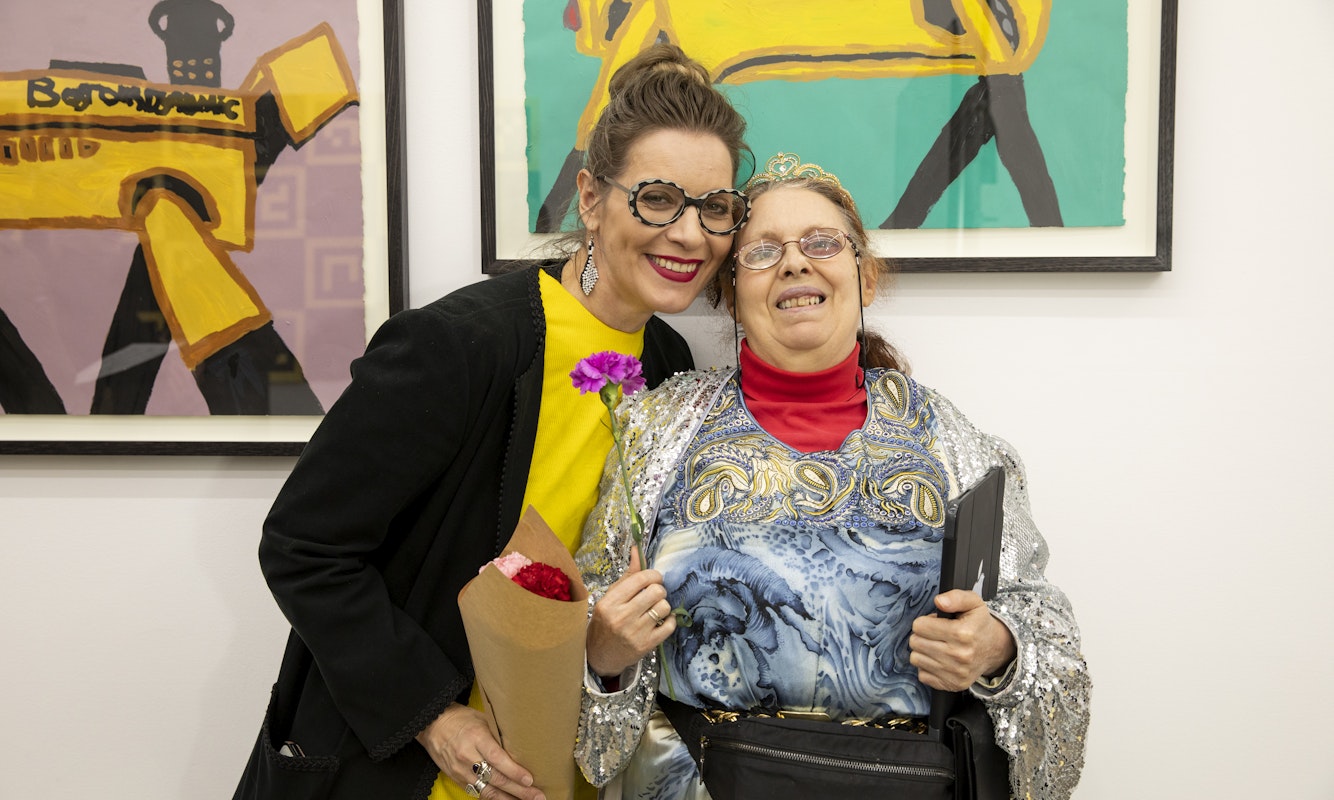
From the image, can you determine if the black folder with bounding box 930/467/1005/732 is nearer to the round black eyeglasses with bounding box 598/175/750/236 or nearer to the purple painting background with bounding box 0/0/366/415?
the round black eyeglasses with bounding box 598/175/750/236

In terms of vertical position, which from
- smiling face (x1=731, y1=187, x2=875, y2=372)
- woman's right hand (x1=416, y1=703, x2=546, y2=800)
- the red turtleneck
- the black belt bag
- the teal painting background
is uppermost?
the teal painting background

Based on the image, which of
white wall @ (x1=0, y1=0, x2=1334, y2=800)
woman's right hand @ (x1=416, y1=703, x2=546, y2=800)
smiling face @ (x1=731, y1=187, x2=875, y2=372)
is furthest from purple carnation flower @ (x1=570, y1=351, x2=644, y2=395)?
white wall @ (x1=0, y1=0, x2=1334, y2=800)

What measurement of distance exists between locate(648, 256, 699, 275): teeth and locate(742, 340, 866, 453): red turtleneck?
15cm

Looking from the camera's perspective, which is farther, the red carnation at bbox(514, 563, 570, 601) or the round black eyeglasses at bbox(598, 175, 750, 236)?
the round black eyeglasses at bbox(598, 175, 750, 236)

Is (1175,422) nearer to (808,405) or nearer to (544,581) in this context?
(808,405)

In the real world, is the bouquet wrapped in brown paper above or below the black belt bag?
above

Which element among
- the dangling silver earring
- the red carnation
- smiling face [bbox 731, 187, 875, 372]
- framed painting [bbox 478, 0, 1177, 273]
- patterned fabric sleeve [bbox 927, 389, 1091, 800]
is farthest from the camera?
framed painting [bbox 478, 0, 1177, 273]

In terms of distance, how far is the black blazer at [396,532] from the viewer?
3.71ft

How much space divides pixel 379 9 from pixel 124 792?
58.5 inches

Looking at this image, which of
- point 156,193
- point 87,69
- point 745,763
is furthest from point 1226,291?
point 87,69

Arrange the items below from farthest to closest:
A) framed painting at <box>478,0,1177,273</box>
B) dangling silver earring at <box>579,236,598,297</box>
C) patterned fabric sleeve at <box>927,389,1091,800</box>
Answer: framed painting at <box>478,0,1177,273</box> → dangling silver earring at <box>579,236,598,297</box> → patterned fabric sleeve at <box>927,389,1091,800</box>

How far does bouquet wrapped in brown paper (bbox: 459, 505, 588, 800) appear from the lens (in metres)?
0.95

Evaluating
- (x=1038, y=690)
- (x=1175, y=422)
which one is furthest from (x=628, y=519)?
(x=1175, y=422)

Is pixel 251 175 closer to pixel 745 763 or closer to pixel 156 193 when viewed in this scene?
pixel 156 193
